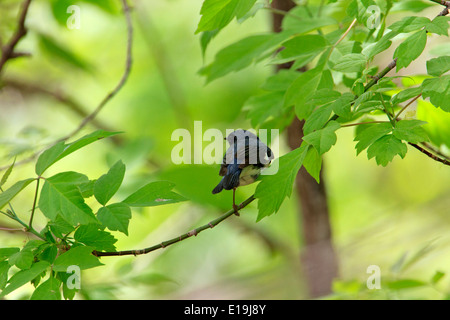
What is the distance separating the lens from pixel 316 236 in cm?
241

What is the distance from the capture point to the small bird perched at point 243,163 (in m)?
1.15

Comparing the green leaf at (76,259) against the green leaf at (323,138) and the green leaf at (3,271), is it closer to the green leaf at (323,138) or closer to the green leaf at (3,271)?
the green leaf at (3,271)

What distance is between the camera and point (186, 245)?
11.6 ft

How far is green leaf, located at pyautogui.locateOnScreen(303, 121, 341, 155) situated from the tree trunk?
1192 millimetres

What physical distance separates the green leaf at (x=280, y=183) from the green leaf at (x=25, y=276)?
0.46 m

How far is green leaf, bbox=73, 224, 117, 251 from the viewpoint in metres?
1.03

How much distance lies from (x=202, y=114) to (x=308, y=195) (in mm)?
1342

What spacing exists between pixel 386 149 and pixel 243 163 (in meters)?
0.34

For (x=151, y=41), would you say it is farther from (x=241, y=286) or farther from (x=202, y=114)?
(x=241, y=286)

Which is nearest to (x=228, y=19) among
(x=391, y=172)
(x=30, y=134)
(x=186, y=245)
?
(x=30, y=134)

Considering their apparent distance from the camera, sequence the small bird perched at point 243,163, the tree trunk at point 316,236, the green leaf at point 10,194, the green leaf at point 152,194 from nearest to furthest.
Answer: the green leaf at point 10,194
the green leaf at point 152,194
the small bird perched at point 243,163
the tree trunk at point 316,236

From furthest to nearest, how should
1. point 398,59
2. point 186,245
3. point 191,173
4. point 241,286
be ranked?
point 186,245 → point 241,286 → point 191,173 → point 398,59

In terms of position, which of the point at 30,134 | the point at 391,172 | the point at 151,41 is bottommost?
the point at 30,134

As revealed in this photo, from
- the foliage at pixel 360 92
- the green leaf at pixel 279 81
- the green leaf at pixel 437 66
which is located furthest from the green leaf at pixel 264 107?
the green leaf at pixel 437 66
